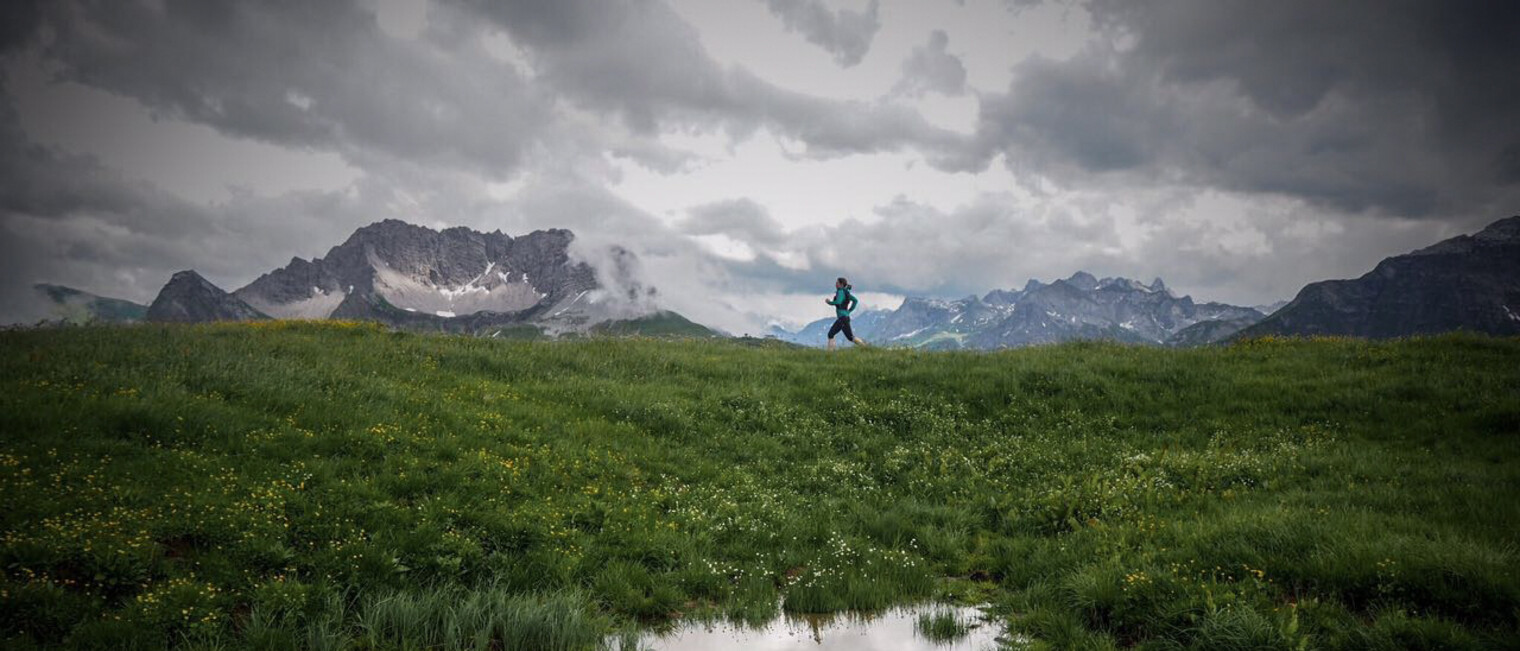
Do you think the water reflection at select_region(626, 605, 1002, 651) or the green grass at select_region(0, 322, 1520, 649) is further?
the water reflection at select_region(626, 605, 1002, 651)

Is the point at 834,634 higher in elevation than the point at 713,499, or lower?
lower

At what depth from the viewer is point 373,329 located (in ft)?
72.7

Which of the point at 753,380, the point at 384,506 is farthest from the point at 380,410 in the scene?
the point at 753,380

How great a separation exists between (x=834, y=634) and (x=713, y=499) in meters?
4.52

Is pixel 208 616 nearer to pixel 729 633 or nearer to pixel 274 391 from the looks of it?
pixel 729 633

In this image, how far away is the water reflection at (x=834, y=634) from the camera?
295 inches

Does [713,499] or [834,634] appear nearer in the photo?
[834,634]

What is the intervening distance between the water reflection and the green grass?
30 centimetres

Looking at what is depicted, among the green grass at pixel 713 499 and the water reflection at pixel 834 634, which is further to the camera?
the water reflection at pixel 834 634

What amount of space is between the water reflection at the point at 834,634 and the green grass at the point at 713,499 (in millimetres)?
301

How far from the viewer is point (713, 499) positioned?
39.0ft

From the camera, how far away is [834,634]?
306 inches

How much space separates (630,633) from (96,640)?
16.6 feet

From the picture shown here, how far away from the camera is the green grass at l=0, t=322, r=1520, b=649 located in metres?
6.88
